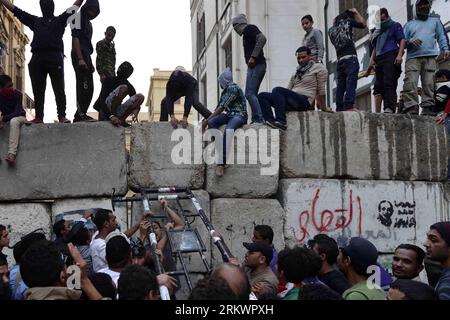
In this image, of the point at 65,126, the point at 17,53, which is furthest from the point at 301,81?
the point at 17,53

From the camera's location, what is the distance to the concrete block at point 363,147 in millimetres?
6996

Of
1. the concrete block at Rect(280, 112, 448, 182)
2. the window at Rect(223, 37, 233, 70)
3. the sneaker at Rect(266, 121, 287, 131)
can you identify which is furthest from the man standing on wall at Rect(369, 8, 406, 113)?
the window at Rect(223, 37, 233, 70)

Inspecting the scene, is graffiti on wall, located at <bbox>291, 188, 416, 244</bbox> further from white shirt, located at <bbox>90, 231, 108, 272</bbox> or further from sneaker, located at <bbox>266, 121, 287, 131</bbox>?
white shirt, located at <bbox>90, 231, 108, 272</bbox>

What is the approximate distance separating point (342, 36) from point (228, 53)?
13.6 m

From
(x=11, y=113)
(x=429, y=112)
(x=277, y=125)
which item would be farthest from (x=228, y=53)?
(x=11, y=113)

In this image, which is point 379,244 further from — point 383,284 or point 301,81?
point 383,284

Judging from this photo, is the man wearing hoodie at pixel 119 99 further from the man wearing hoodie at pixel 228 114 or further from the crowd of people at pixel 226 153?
the man wearing hoodie at pixel 228 114

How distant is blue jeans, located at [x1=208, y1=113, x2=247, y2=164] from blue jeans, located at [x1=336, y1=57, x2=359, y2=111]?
1565 millimetres

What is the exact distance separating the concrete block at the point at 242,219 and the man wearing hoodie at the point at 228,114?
399 millimetres

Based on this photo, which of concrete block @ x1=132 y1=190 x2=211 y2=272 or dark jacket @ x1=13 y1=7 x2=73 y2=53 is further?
dark jacket @ x1=13 y1=7 x2=73 y2=53

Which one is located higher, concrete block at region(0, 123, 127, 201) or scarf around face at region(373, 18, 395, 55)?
scarf around face at region(373, 18, 395, 55)

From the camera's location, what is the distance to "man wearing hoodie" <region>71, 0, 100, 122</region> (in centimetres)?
698

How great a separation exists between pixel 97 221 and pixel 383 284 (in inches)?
101

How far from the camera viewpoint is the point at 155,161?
6.64 m
